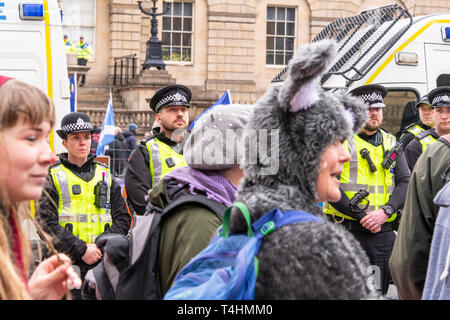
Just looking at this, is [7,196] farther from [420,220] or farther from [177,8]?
[177,8]

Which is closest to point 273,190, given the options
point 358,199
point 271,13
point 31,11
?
point 358,199

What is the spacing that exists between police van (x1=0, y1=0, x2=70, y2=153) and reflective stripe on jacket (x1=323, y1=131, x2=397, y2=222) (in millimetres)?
2701

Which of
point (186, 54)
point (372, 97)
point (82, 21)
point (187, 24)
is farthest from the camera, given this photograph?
point (187, 24)

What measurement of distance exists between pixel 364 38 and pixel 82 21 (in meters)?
22.6

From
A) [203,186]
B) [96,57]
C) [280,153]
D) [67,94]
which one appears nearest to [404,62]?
[67,94]

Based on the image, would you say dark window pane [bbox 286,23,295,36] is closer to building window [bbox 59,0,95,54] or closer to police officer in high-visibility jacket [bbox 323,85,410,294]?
building window [bbox 59,0,95,54]

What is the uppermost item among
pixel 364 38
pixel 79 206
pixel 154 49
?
pixel 154 49

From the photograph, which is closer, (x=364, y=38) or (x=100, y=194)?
(x=100, y=194)

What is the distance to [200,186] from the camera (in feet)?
10.5

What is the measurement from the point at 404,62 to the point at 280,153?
276 inches

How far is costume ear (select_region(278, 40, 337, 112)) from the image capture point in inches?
95.7

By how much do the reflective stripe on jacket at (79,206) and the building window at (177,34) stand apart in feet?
83.1

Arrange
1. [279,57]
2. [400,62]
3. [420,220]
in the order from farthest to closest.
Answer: [279,57], [400,62], [420,220]

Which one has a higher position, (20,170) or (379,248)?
(20,170)
